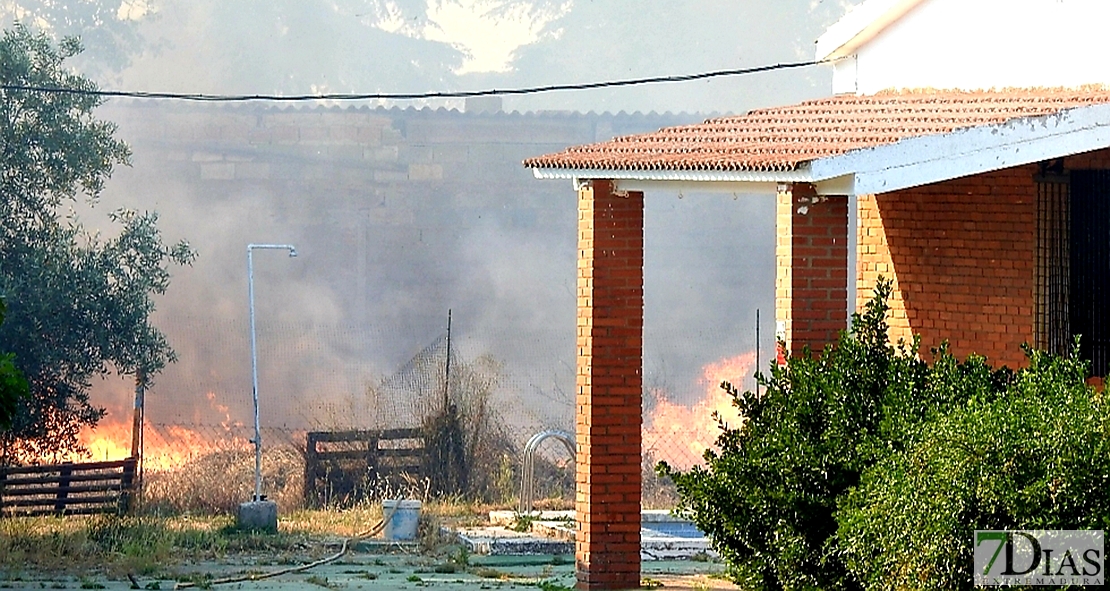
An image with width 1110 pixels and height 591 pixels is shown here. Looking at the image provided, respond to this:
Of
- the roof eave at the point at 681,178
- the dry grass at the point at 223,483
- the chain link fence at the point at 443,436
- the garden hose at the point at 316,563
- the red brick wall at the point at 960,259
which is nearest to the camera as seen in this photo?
the roof eave at the point at 681,178

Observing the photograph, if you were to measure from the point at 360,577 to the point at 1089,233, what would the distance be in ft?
23.7

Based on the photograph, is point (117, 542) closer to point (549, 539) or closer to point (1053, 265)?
point (549, 539)

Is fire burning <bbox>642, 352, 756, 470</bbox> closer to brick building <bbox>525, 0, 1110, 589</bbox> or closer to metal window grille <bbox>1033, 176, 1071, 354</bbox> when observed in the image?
brick building <bbox>525, 0, 1110, 589</bbox>

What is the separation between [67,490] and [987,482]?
16.9m

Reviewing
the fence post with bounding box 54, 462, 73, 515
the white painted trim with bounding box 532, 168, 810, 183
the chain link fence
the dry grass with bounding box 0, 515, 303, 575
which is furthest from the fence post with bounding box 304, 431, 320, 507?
the white painted trim with bounding box 532, 168, 810, 183

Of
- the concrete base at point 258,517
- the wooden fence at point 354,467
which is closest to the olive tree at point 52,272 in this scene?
the wooden fence at point 354,467

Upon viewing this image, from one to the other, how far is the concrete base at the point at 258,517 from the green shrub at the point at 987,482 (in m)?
12.9

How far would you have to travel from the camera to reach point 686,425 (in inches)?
1593

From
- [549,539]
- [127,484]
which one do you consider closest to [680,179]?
[549,539]

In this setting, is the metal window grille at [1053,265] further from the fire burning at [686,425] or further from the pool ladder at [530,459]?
the fire burning at [686,425]

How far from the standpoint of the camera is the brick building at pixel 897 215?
12.2 m

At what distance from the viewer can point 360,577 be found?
15828mm

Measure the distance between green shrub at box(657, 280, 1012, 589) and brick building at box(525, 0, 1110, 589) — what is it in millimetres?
1433

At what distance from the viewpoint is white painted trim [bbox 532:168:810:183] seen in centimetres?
1162
